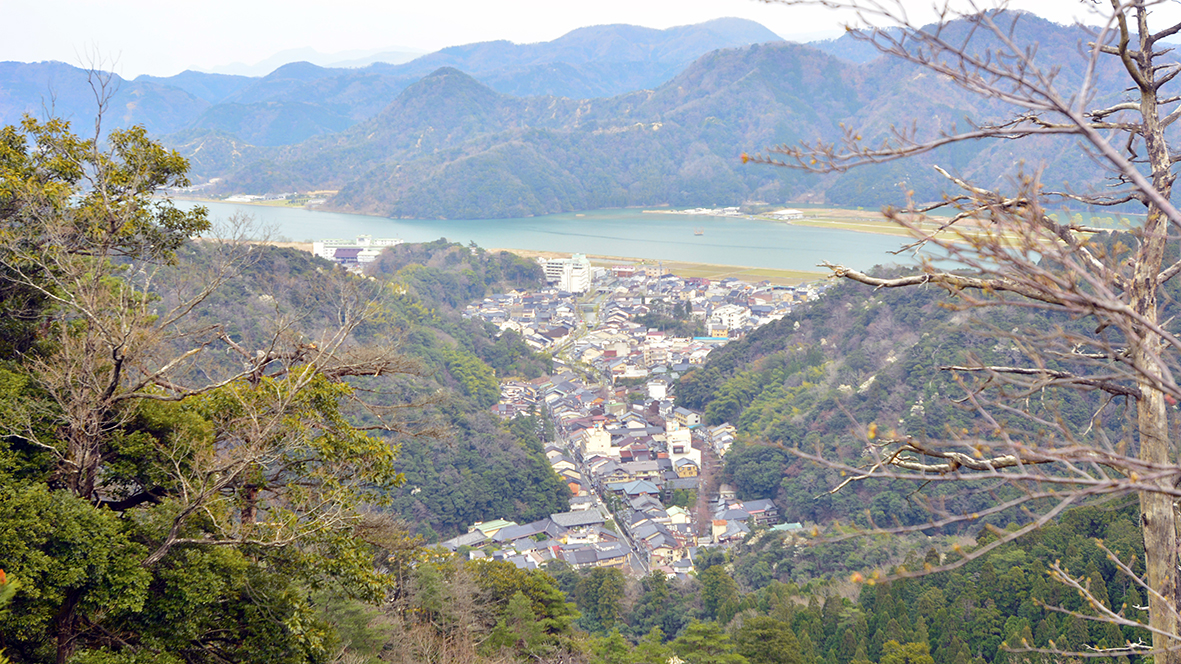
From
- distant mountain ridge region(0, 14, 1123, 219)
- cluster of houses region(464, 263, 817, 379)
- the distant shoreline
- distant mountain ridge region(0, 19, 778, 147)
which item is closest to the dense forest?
cluster of houses region(464, 263, 817, 379)

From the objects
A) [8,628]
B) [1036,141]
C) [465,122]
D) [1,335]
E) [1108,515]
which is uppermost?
[465,122]

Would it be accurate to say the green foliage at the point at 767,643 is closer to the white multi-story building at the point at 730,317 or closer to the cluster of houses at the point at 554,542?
the cluster of houses at the point at 554,542

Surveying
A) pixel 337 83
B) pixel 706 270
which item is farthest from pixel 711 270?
pixel 337 83

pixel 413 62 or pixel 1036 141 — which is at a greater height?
pixel 413 62

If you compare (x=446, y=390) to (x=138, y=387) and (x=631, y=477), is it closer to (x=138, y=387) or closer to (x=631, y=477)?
(x=631, y=477)

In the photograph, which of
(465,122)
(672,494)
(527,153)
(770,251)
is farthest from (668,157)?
(672,494)

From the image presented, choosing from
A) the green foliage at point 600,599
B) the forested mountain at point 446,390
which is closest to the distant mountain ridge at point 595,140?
the forested mountain at point 446,390

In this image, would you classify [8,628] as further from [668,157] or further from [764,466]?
[668,157]
